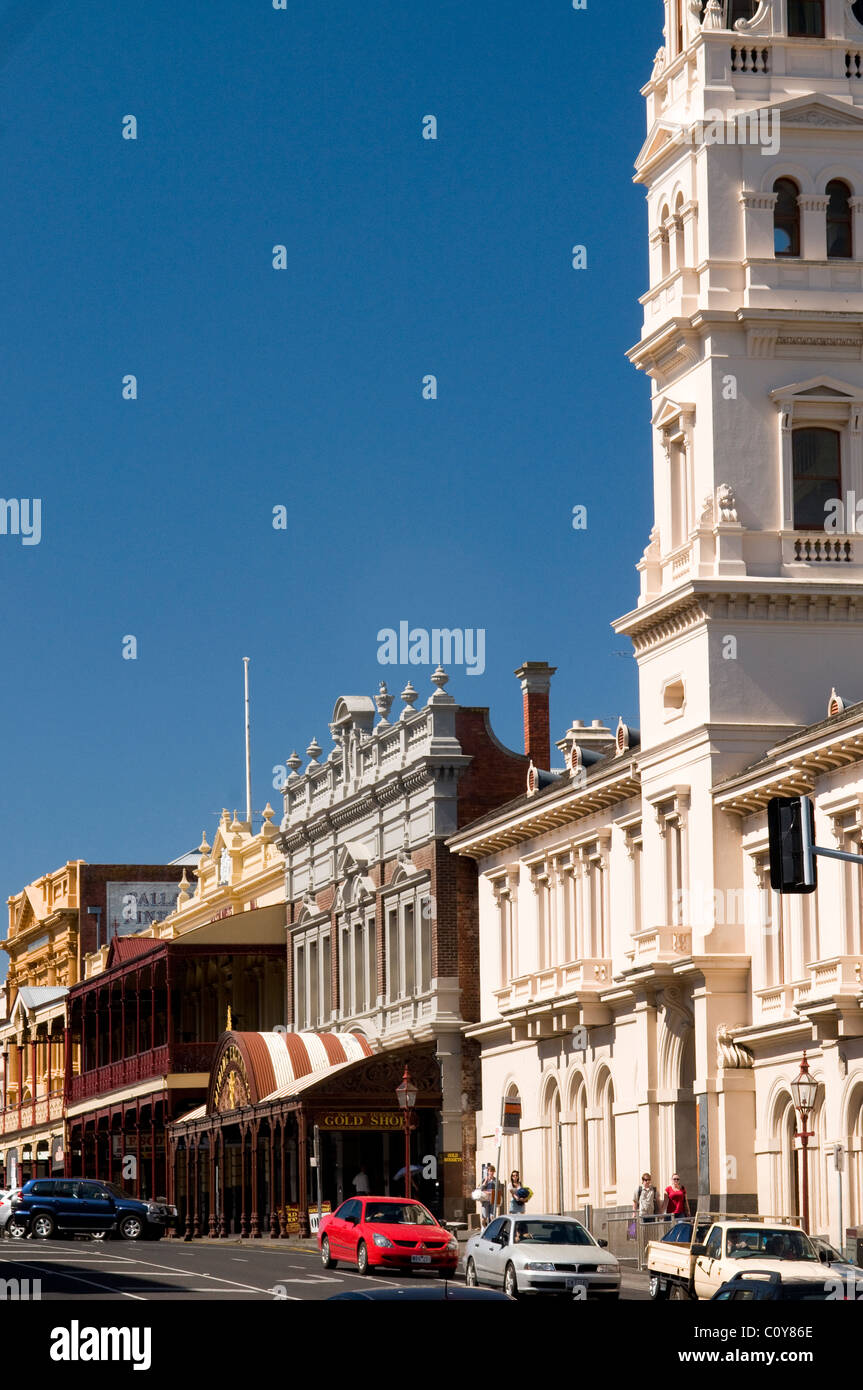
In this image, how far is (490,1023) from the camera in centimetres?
5775

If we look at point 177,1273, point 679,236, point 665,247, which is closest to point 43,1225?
point 177,1273

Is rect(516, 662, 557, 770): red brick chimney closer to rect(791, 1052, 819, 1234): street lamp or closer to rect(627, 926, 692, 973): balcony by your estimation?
rect(627, 926, 692, 973): balcony

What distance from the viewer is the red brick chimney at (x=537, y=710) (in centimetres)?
6341

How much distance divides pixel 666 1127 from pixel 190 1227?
20694mm

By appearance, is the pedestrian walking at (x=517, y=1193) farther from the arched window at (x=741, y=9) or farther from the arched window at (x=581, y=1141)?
the arched window at (x=741, y=9)

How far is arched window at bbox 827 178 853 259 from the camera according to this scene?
4894 centimetres

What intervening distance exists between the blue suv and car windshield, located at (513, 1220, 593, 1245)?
74.6ft

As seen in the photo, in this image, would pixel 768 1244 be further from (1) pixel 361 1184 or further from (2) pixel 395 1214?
(1) pixel 361 1184

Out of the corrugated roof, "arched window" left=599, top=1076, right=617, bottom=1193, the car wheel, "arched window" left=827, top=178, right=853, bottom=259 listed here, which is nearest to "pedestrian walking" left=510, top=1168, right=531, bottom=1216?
"arched window" left=599, top=1076, right=617, bottom=1193

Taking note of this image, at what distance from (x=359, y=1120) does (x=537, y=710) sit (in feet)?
41.9

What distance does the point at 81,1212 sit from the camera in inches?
2159
